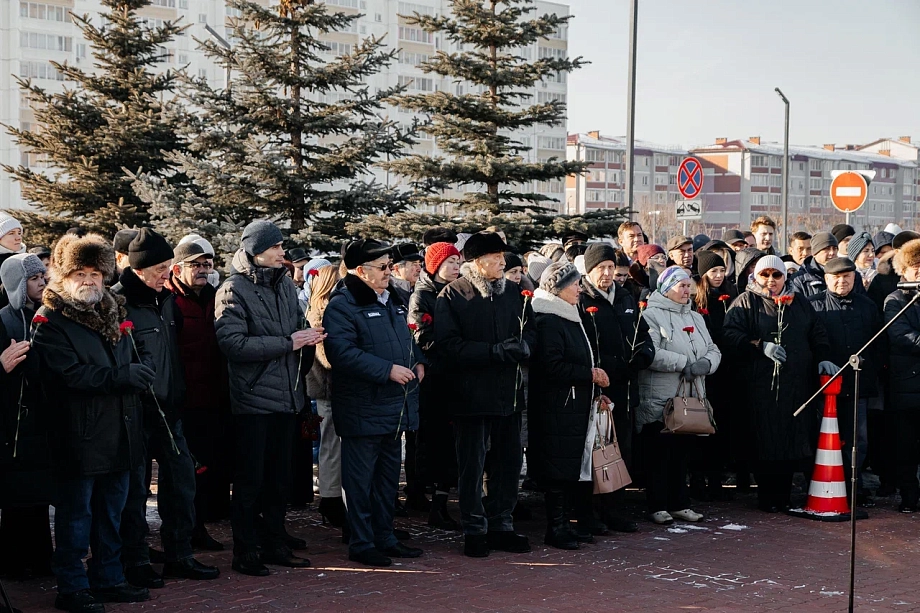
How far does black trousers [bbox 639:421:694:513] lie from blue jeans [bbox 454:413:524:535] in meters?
1.55

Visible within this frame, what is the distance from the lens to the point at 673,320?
9445 mm

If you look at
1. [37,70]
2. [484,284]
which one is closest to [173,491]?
[484,284]

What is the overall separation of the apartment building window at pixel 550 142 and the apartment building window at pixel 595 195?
2515cm

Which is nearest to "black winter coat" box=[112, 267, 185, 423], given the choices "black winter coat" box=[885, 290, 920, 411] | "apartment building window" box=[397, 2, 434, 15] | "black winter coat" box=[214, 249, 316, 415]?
"black winter coat" box=[214, 249, 316, 415]

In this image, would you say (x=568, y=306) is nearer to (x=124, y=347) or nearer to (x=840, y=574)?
(x=840, y=574)

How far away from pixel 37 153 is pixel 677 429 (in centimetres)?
1681

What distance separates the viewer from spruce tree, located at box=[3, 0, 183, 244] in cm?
1989

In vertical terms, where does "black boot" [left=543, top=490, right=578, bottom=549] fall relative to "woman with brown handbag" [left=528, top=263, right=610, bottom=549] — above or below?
below

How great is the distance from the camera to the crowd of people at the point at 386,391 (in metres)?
6.70

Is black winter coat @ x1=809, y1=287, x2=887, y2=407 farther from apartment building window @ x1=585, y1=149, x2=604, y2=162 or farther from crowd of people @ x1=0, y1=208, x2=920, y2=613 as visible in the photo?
apartment building window @ x1=585, y1=149, x2=604, y2=162

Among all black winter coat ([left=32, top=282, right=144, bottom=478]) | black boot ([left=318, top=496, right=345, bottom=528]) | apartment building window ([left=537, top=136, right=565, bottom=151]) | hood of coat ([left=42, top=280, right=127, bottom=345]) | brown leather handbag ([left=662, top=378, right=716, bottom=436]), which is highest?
apartment building window ([left=537, top=136, right=565, bottom=151])

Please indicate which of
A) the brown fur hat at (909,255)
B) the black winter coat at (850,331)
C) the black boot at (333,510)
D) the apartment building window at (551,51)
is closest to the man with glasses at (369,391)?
the black boot at (333,510)

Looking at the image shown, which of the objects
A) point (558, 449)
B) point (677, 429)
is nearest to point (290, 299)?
point (558, 449)

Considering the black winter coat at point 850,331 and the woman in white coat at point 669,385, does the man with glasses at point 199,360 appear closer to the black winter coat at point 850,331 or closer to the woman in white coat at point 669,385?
the woman in white coat at point 669,385
